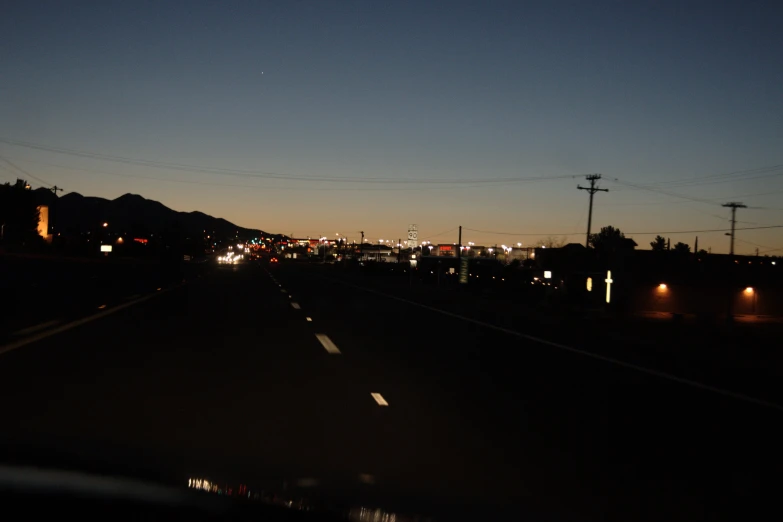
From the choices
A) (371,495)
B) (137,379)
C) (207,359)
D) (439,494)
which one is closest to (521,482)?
(439,494)

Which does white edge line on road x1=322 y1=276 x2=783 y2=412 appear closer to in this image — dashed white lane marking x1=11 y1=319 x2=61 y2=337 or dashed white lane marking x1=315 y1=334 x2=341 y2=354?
dashed white lane marking x1=315 y1=334 x2=341 y2=354

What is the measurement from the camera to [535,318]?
29344 mm

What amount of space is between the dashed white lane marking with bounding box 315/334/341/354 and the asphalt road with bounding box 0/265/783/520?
0.63ft

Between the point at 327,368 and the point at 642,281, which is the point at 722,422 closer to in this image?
the point at 327,368

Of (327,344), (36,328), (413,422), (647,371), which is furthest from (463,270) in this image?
(413,422)

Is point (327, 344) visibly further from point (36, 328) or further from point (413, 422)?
point (413, 422)

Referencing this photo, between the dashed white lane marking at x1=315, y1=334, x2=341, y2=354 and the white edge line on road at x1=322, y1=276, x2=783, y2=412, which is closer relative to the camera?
the white edge line on road at x1=322, y1=276, x2=783, y2=412

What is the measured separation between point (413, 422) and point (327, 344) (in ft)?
30.0

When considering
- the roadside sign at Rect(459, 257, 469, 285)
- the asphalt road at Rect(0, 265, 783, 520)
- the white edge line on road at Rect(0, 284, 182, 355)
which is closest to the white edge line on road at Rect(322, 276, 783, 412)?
the asphalt road at Rect(0, 265, 783, 520)

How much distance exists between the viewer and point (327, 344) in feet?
61.9

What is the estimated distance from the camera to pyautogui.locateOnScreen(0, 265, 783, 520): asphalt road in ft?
22.0

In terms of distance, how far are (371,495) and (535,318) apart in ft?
78.5

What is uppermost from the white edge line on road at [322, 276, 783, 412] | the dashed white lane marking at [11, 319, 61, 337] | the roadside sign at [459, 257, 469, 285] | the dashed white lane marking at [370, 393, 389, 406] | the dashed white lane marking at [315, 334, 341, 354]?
the roadside sign at [459, 257, 469, 285]

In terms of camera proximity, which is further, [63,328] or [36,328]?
[63,328]
